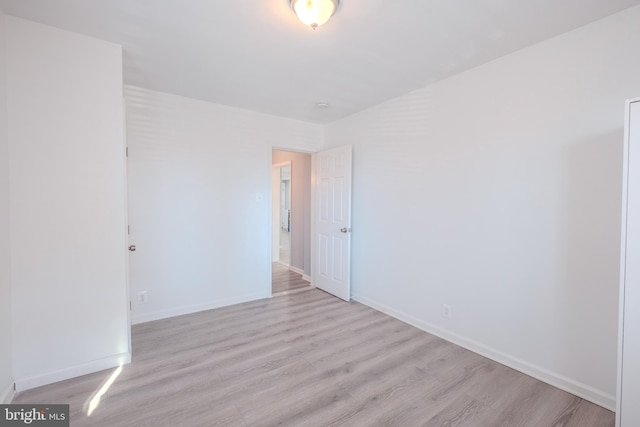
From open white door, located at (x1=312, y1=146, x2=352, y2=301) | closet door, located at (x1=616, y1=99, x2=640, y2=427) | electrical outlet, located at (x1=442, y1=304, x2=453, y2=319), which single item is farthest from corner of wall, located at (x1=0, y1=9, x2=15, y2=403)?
closet door, located at (x1=616, y1=99, x2=640, y2=427)

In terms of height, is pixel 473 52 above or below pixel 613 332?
above

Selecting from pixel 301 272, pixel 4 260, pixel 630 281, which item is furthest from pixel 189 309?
pixel 630 281

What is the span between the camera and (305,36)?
6.56 ft

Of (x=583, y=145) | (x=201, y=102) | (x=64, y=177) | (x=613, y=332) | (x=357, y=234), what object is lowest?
(x=613, y=332)

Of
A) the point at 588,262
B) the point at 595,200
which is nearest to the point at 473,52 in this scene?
the point at 595,200

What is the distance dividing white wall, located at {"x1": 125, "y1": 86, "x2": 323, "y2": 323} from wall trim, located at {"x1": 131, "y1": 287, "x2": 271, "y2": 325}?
0.01 meters

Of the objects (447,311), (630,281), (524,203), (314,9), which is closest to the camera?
(630,281)

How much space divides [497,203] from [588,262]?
0.69 meters

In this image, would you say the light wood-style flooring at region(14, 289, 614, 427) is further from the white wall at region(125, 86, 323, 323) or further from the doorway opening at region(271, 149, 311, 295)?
the doorway opening at region(271, 149, 311, 295)

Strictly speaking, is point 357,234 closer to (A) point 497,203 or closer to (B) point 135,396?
(A) point 497,203

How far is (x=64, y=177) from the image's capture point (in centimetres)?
197

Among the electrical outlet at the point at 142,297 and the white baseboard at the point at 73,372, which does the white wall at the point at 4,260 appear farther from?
the electrical outlet at the point at 142,297

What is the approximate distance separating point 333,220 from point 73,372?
115 inches

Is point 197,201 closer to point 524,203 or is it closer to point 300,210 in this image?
point 300,210
